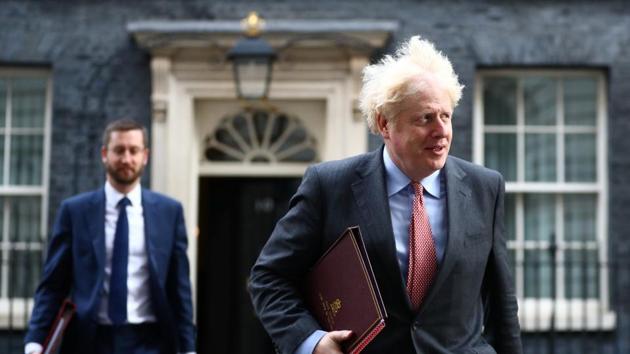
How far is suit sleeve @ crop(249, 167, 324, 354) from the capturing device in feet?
11.6

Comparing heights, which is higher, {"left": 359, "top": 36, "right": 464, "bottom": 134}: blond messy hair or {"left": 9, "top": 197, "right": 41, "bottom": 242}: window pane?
{"left": 359, "top": 36, "right": 464, "bottom": 134}: blond messy hair

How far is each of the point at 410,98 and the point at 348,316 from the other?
2.17 feet

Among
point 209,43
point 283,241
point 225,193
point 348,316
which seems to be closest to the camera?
point 348,316

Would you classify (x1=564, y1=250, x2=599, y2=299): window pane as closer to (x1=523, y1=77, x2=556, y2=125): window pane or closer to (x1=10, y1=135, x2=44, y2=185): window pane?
(x1=523, y1=77, x2=556, y2=125): window pane

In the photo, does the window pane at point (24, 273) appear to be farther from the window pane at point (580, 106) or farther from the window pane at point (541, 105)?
the window pane at point (580, 106)

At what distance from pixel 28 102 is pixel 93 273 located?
5431 mm

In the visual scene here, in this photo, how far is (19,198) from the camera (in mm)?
10820

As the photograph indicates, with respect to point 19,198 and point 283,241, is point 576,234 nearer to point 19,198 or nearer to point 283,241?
point 19,198

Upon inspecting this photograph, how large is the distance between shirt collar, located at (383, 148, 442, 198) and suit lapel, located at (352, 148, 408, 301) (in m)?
0.02

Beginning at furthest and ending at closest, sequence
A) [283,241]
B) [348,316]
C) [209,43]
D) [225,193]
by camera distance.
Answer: [225,193] < [209,43] < [283,241] < [348,316]

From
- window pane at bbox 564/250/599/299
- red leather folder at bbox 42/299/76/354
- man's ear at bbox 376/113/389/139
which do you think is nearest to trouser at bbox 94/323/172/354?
red leather folder at bbox 42/299/76/354

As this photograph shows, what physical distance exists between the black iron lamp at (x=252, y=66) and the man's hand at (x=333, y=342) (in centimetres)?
665

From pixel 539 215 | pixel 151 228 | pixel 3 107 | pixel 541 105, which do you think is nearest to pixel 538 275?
pixel 539 215

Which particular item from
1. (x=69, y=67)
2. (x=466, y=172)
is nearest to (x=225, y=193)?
(x=69, y=67)
